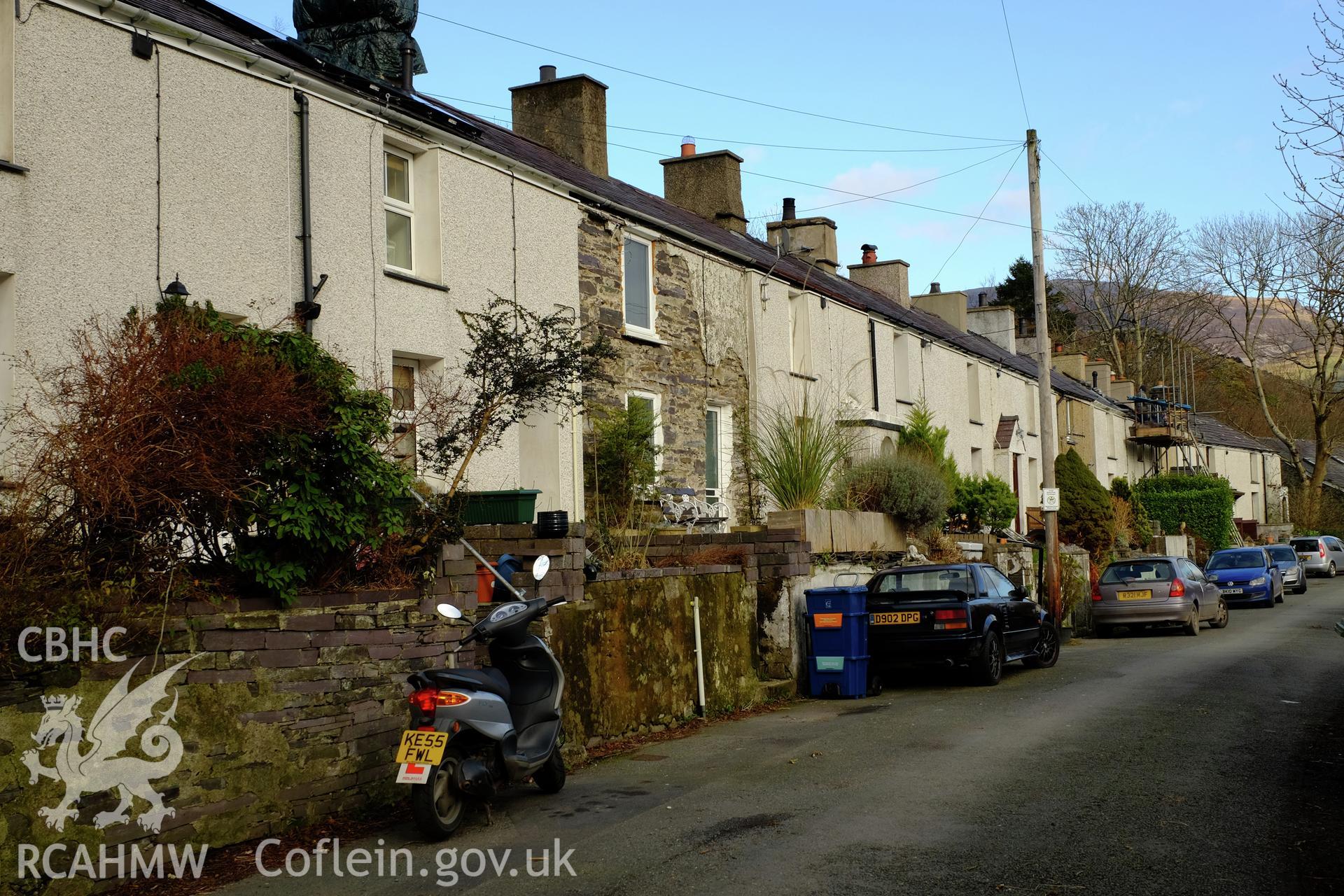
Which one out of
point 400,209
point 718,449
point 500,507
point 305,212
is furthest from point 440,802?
point 718,449

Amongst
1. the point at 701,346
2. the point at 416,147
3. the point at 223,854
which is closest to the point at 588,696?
the point at 223,854

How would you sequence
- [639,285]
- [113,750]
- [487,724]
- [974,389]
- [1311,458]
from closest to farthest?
[113,750] < [487,724] < [639,285] < [974,389] < [1311,458]

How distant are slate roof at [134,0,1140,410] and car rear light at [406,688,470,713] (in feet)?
24.5

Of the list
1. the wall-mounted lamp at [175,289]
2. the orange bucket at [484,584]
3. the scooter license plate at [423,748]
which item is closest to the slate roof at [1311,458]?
the orange bucket at [484,584]

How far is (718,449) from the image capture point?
21.2 metres

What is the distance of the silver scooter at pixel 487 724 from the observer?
7410 millimetres

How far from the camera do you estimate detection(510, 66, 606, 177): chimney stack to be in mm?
23391

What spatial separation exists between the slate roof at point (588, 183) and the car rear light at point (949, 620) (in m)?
7.56

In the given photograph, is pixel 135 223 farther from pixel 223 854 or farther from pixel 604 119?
pixel 604 119

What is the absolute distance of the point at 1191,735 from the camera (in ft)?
36.5

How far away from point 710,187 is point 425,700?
22.2m

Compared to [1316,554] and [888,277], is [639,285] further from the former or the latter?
[1316,554]

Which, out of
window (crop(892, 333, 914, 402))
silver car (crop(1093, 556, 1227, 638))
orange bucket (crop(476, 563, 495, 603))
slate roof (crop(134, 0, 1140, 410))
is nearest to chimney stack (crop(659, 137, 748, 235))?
slate roof (crop(134, 0, 1140, 410))

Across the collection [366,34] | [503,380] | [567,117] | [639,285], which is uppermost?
[567,117]
